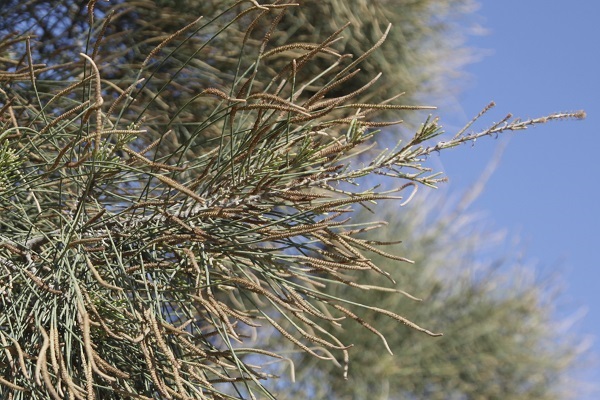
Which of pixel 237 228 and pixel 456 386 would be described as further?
pixel 456 386

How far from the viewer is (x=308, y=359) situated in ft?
9.29

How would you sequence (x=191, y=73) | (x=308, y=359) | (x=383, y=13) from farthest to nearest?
1. (x=308, y=359)
2. (x=383, y=13)
3. (x=191, y=73)

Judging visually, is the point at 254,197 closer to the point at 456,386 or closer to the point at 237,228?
the point at 237,228

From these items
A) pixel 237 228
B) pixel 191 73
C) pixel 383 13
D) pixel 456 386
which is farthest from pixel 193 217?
pixel 456 386

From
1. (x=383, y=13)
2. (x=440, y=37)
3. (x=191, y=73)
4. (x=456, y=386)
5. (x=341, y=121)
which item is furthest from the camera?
(x=456, y=386)

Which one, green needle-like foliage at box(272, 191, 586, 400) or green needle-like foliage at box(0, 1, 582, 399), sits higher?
green needle-like foliage at box(272, 191, 586, 400)

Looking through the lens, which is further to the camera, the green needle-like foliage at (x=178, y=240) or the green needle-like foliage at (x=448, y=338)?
the green needle-like foliage at (x=448, y=338)

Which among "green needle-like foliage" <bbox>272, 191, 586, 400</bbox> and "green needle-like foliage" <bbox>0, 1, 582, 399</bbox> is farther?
"green needle-like foliage" <bbox>272, 191, 586, 400</bbox>

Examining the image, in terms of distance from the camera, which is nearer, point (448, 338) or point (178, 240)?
point (178, 240)

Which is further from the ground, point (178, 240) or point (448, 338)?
point (448, 338)

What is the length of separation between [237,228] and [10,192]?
0.55 feet

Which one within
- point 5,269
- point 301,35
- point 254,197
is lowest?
point 5,269

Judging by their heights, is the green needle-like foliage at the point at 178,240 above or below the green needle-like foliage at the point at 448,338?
below

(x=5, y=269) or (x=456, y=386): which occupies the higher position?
(x=456, y=386)
